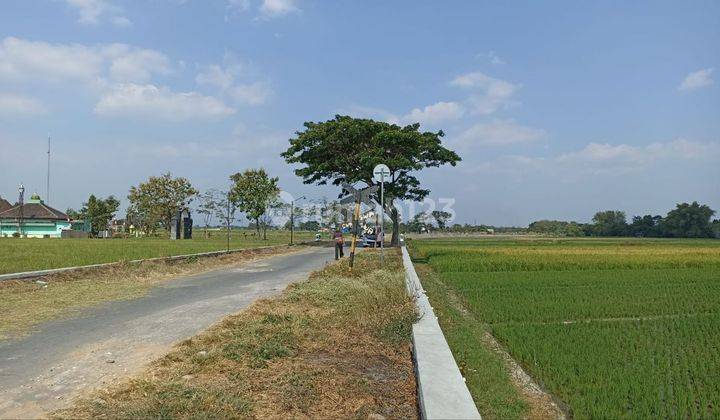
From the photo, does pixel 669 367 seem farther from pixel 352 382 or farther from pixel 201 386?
pixel 201 386

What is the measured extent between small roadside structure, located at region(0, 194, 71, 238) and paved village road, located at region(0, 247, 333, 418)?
60718 mm

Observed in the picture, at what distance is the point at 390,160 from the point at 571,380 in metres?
27.7

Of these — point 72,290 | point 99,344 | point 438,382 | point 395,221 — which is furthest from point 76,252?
point 438,382

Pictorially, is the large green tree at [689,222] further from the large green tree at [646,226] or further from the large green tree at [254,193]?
the large green tree at [254,193]

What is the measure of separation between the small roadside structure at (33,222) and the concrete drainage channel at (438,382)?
66305 millimetres

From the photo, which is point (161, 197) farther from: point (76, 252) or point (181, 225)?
point (76, 252)

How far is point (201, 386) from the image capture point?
4.14 m

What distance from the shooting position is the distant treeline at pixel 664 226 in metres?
83.1

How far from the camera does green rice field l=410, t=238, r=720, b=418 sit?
427 centimetres

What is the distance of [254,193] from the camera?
5097 cm

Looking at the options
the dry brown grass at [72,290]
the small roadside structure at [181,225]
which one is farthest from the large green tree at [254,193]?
the dry brown grass at [72,290]

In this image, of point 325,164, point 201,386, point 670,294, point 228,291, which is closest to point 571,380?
point 201,386

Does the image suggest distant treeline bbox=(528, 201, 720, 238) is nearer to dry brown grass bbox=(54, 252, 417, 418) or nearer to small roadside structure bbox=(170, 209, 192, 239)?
small roadside structure bbox=(170, 209, 192, 239)

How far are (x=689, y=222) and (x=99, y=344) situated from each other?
96.6 m
